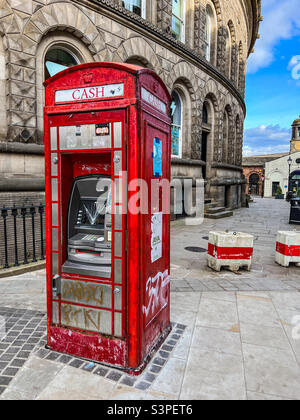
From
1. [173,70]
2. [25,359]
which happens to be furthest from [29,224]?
[173,70]

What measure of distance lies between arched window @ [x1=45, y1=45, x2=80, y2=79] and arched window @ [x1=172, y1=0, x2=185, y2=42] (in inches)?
264

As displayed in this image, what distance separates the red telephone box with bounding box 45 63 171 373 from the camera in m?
2.81

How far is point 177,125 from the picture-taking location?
44.6 feet

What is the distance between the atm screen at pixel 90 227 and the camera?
306 centimetres

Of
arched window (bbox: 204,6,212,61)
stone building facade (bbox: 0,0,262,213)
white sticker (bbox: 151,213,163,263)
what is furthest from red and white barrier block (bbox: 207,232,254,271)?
arched window (bbox: 204,6,212,61)

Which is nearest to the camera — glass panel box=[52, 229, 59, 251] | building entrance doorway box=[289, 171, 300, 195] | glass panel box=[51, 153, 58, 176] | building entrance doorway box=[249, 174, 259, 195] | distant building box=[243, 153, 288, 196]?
glass panel box=[51, 153, 58, 176]

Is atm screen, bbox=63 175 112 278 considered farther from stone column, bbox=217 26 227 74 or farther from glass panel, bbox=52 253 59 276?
stone column, bbox=217 26 227 74

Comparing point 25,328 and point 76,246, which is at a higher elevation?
point 76,246

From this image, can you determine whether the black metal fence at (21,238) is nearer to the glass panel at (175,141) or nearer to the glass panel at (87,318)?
the glass panel at (87,318)

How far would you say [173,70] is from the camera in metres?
12.1

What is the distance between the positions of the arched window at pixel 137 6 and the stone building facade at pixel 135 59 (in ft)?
0.12

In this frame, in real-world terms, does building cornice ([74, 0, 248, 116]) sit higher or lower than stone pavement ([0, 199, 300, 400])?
higher
